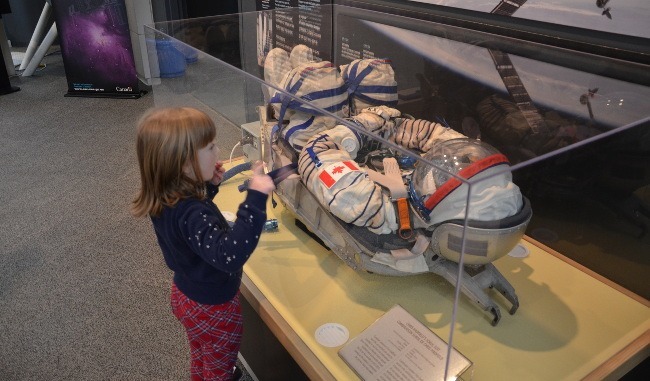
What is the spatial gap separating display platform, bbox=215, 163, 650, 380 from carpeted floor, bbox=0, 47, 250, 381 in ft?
1.75

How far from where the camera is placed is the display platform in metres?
1.14

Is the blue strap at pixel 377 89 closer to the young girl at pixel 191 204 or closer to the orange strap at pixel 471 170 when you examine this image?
the young girl at pixel 191 204

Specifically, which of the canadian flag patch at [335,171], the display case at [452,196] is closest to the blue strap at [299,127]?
the display case at [452,196]

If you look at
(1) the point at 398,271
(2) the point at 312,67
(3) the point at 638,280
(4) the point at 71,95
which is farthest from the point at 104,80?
(3) the point at 638,280

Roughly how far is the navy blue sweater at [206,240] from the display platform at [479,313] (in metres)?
0.21

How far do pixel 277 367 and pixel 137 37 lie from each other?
132 inches

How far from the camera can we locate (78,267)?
2.11 meters

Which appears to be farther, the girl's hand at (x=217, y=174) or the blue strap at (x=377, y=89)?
the blue strap at (x=377, y=89)

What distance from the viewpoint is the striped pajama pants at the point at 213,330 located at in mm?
1201

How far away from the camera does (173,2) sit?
4.21 metres

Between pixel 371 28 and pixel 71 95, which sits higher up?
pixel 371 28

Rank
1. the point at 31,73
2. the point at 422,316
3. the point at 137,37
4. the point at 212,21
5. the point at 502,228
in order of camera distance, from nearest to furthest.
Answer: the point at 502,228
the point at 422,316
the point at 212,21
the point at 137,37
the point at 31,73

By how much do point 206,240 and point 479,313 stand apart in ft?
Result: 2.22

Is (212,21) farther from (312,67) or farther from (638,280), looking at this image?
(638,280)
